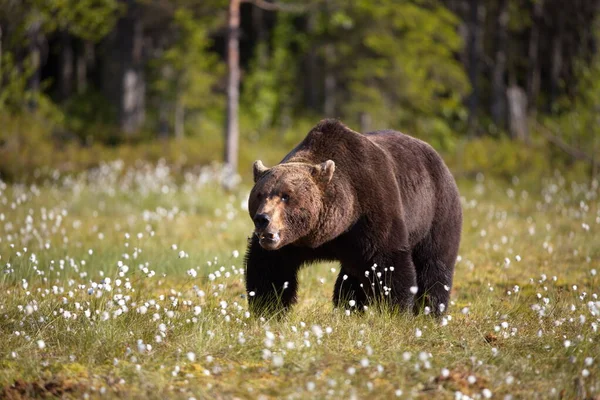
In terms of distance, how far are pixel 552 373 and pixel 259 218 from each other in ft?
6.85

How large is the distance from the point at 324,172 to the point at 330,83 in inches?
1097

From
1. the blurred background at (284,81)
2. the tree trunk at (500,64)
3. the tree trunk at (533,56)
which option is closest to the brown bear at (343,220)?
the blurred background at (284,81)

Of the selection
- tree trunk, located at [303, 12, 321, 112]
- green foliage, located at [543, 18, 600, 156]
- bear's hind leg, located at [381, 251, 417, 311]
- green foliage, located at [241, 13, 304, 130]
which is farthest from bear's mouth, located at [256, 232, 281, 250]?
green foliage, located at [241, 13, 304, 130]

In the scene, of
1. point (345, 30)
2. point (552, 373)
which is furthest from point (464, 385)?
point (345, 30)

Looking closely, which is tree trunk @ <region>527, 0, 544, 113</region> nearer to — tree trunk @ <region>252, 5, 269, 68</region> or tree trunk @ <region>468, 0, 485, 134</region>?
tree trunk @ <region>468, 0, 485, 134</region>

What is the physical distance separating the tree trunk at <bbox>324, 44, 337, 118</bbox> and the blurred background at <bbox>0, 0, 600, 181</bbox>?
9 cm

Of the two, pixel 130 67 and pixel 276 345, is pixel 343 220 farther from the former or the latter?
pixel 130 67

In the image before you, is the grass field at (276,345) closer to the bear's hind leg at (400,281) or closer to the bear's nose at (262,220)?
the bear's hind leg at (400,281)

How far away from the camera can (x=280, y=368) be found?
442cm

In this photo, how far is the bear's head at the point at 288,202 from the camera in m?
5.06

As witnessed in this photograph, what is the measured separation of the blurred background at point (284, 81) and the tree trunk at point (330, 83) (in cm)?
9

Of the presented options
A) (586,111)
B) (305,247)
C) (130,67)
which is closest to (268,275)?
(305,247)

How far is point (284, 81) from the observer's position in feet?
120

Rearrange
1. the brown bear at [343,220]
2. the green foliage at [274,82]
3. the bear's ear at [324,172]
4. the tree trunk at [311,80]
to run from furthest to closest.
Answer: the green foliage at [274,82], the tree trunk at [311,80], the bear's ear at [324,172], the brown bear at [343,220]
